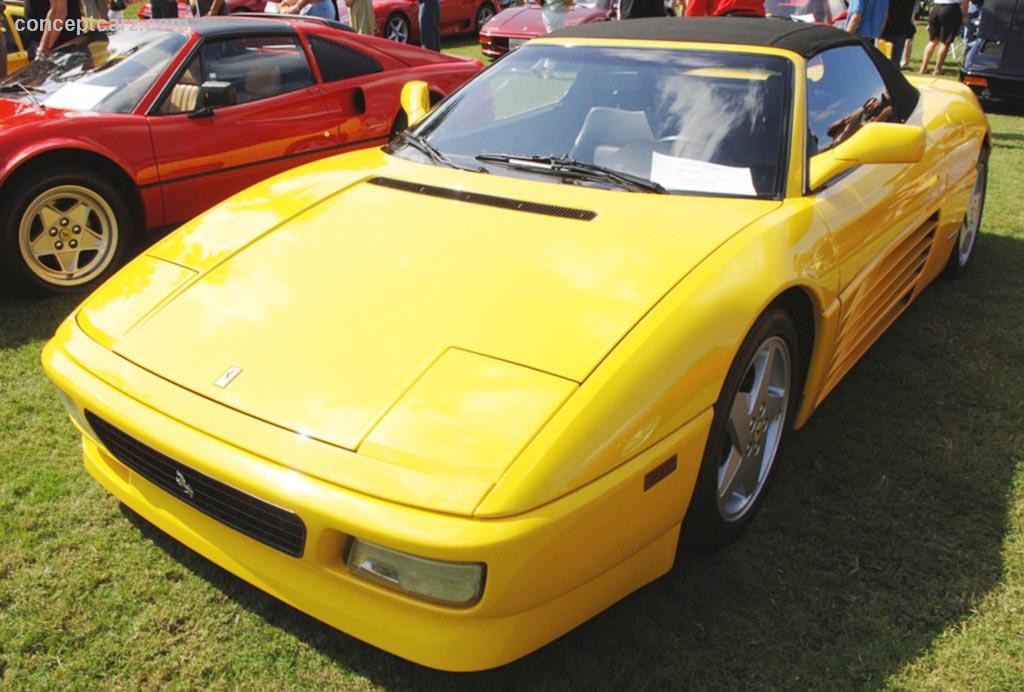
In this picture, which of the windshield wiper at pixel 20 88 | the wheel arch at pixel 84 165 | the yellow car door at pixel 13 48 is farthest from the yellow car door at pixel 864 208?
the yellow car door at pixel 13 48

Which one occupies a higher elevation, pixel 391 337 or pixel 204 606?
pixel 391 337

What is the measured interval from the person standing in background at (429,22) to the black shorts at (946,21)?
5744mm

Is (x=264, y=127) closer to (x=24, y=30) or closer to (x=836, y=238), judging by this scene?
(x=836, y=238)

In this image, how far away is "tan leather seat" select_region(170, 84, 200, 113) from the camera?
171 inches

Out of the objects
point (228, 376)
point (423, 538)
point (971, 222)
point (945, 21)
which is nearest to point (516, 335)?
point (423, 538)

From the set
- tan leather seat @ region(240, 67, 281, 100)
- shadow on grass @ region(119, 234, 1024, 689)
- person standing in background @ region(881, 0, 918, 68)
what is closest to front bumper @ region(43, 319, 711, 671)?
shadow on grass @ region(119, 234, 1024, 689)

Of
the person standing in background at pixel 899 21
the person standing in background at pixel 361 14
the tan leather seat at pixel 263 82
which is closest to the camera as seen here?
the tan leather seat at pixel 263 82

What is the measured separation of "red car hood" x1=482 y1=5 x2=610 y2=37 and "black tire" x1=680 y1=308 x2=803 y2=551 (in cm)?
953

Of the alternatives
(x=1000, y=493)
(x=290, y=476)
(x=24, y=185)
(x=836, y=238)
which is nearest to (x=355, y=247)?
(x=290, y=476)

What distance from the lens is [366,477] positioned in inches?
65.2

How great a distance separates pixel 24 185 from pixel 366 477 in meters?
3.04

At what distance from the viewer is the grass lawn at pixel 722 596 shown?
1949 millimetres

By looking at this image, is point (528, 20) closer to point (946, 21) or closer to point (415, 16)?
point (415, 16)

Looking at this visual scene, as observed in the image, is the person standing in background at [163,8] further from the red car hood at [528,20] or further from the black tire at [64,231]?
the black tire at [64,231]
